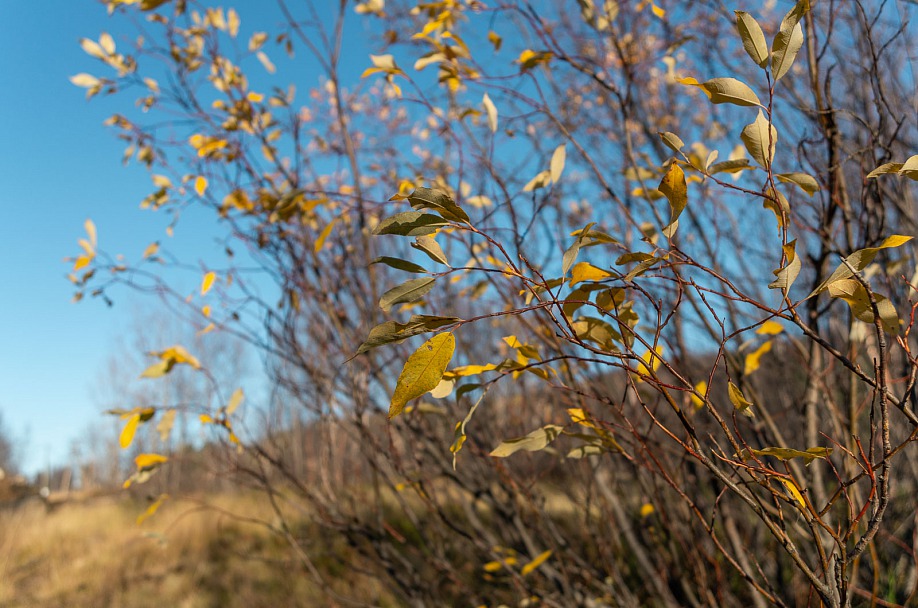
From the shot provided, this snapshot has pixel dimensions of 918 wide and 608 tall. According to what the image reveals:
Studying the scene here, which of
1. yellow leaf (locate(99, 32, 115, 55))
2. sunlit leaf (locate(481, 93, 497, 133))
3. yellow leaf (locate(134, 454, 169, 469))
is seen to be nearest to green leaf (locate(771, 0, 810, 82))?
sunlit leaf (locate(481, 93, 497, 133))

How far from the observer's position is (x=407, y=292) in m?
0.64

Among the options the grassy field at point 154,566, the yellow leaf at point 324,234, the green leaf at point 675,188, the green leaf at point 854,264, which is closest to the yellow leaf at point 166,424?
the yellow leaf at point 324,234

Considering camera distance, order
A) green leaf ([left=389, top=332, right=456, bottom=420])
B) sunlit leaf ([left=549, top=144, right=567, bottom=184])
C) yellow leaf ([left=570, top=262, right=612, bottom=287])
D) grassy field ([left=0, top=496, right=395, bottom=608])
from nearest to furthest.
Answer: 1. green leaf ([left=389, top=332, right=456, bottom=420])
2. yellow leaf ([left=570, top=262, right=612, bottom=287])
3. sunlit leaf ([left=549, top=144, right=567, bottom=184])
4. grassy field ([left=0, top=496, right=395, bottom=608])

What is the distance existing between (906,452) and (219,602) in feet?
13.5

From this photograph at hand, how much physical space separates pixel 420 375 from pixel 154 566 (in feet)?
17.3

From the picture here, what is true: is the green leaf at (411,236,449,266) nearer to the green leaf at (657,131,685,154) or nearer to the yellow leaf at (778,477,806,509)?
the green leaf at (657,131,685,154)

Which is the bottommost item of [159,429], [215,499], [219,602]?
Answer: [219,602]

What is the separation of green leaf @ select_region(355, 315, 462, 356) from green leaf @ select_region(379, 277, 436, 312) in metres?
0.03

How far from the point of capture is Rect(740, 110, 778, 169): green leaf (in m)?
0.64

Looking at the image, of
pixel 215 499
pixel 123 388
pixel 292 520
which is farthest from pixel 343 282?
pixel 123 388

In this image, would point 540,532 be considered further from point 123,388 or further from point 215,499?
point 123,388

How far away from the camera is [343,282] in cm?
187

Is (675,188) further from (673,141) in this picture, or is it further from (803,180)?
(803,180)

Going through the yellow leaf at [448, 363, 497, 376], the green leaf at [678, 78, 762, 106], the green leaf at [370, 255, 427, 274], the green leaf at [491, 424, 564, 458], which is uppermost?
the green leaf at [678, 78, 762, 106]
